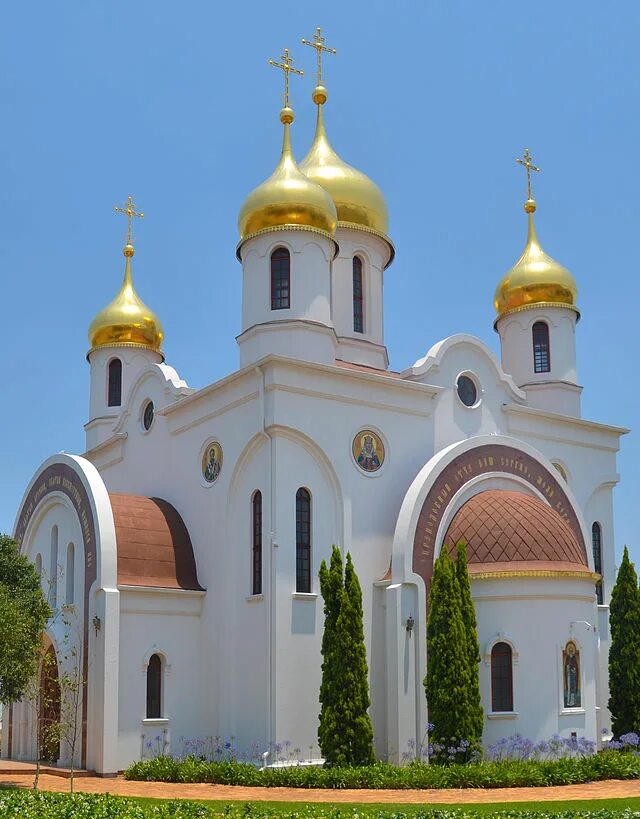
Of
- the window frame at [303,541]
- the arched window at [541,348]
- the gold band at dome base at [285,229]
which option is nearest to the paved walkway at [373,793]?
the window frame at [303,541]

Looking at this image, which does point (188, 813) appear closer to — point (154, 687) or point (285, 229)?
point (154, 687)

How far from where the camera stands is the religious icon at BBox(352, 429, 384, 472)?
20.8 meters

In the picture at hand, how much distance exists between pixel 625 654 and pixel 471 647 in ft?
13.3

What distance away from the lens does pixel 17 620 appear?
17219mm

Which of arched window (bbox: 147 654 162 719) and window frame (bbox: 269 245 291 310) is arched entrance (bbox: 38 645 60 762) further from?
window frame (bbox: 269 245 291 310)

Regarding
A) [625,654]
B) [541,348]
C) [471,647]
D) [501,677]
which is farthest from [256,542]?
[541,348]

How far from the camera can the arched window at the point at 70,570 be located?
22281mm

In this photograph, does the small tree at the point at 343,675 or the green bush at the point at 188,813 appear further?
the small tree at the point at 343,675

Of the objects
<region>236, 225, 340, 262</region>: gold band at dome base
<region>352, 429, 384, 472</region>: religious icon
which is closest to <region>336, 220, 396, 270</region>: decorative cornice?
<region>236, 225, 340, 262</region>: gold band at dome base

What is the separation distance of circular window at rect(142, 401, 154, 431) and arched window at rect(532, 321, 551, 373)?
9129 millimetres

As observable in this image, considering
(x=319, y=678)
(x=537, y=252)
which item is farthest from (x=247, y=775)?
(x=537, y=252)

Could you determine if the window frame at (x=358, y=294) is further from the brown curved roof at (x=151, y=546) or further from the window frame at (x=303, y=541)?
the brown curved roof at (x=151, y=546)

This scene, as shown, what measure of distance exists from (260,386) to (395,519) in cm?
371

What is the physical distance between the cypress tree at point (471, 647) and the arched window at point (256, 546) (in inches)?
142
